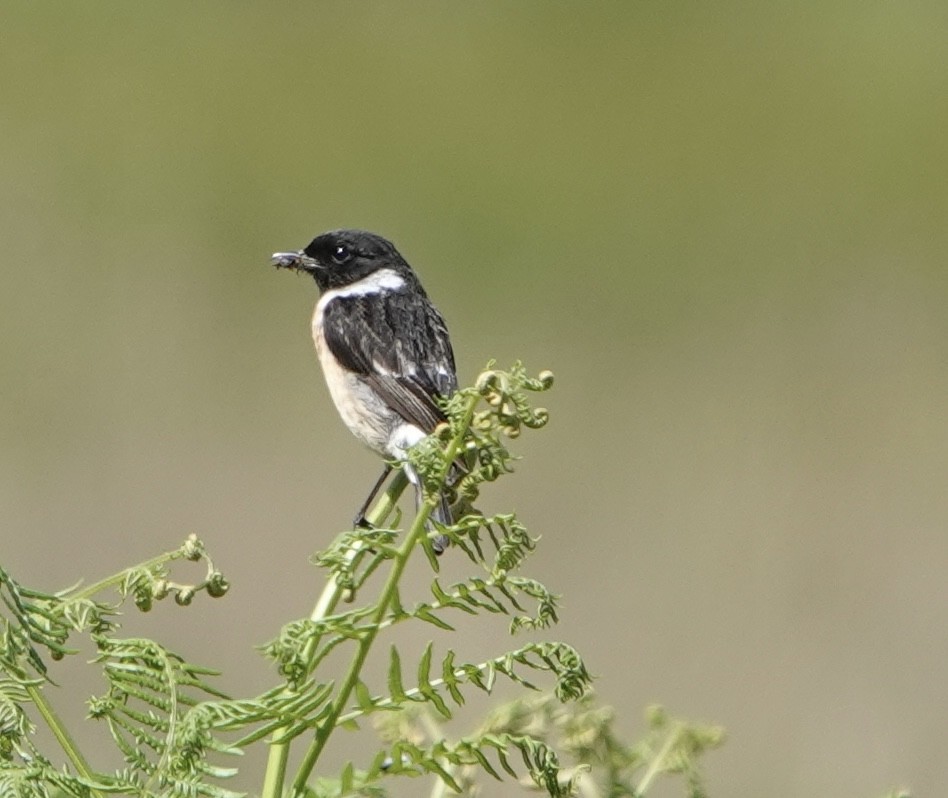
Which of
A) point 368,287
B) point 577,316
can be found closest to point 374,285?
point 368,287

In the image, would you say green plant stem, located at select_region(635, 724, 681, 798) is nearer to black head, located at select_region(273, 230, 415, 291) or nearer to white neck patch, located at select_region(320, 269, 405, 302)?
white neck patch, located at select_region(320, 269, 405, 302)

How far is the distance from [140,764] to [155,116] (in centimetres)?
1357

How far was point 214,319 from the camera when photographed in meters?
11.0

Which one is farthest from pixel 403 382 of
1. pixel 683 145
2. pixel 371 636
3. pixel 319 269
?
pixel 683 145

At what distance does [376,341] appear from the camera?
5559mm

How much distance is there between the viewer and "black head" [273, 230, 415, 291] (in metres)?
5.98

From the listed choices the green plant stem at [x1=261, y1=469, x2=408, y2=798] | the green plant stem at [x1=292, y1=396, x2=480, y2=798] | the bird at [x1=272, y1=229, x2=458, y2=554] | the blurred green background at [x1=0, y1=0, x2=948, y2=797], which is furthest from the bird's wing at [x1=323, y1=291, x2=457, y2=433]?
the green plant stem at [x1=292, y1=396, x2=480, y2=798]

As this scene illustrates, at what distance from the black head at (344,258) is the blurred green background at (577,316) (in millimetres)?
2400

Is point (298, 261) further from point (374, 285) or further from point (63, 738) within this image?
point (63, 738)

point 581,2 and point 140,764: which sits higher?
point 581,2

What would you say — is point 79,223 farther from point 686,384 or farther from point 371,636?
point 371,636

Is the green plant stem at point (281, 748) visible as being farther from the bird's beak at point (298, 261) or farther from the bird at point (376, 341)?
the bird's beak at point (298, 261)

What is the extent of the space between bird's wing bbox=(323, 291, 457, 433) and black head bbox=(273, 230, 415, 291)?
19cm

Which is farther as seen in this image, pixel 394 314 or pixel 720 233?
pixel 720 233
